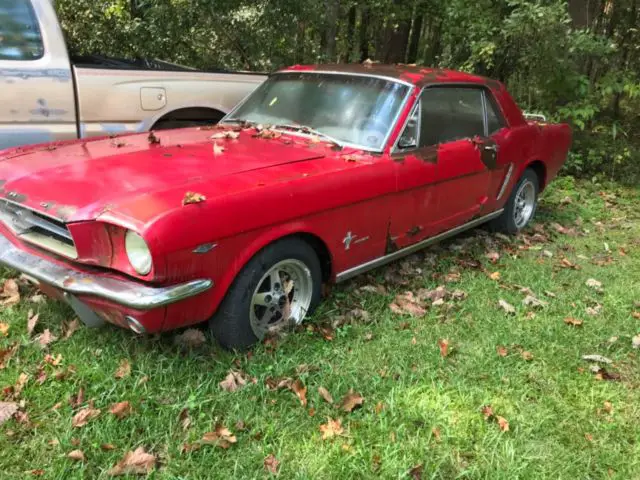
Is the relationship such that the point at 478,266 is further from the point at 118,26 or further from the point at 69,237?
the point at 118,26

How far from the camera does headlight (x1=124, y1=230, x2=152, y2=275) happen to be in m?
2.68

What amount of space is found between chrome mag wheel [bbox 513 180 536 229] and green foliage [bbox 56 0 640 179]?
7.90ft

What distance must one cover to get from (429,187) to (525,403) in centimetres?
172

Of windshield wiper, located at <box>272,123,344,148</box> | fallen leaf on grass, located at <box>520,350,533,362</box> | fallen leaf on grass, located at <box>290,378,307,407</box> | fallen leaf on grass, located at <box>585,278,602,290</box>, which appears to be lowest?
fallen leaf on grass, located at <box>585,278,602,290</box>

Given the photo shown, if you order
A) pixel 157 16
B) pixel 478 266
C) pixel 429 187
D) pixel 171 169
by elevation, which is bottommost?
pixel 478 266

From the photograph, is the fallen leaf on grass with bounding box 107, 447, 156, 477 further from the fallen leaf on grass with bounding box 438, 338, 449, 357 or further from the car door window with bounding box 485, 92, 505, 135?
the car door window with bounding box 485, 92, 505, 135

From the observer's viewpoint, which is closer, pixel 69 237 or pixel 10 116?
pixel 69 237

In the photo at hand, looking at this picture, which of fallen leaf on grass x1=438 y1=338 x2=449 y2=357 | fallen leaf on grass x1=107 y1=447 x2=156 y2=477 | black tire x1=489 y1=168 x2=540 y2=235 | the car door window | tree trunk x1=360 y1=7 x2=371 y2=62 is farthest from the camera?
tree trunk x1=360 y1=7 x2=371 y2=62

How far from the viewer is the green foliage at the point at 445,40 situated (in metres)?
7.64

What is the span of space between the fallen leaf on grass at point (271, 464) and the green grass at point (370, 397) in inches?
1.2

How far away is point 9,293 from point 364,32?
8.54m

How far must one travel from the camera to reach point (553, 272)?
193 inches

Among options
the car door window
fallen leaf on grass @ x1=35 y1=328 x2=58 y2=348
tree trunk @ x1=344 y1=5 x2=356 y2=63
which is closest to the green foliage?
tree trunk @ x1=344 y1=5 x2=356 y2=63

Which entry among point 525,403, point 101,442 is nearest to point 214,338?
point 101,442
